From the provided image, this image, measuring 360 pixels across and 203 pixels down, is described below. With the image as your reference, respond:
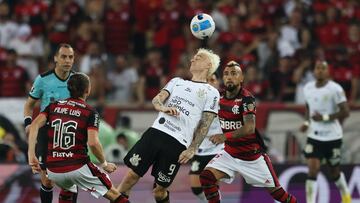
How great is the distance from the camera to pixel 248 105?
45.6 feet

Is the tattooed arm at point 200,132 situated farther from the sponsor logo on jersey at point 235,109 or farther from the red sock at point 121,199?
the red sock at point 121,199

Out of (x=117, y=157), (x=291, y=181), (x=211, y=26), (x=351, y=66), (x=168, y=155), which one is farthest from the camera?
(x=351, y=66)

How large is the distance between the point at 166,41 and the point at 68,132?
1140 cm

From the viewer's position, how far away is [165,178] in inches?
529

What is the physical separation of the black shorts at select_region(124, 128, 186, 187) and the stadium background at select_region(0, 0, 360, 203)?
6.59 m

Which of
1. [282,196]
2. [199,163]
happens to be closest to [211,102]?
[282,196]

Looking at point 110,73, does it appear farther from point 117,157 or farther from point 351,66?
point 351,66

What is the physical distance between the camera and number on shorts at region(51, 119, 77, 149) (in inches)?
491

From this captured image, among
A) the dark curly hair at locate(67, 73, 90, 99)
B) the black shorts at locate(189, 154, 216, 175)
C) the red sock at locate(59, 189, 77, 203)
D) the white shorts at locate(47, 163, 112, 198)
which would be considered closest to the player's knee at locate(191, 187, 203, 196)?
the black shorts at locate(189, 154, 216, 175)

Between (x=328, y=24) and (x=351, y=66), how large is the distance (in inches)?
61.3

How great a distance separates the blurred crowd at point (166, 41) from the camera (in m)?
22.3

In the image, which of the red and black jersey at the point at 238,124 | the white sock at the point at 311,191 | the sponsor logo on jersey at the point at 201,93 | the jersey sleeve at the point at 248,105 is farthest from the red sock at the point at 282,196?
the white sock at the point at 311,191

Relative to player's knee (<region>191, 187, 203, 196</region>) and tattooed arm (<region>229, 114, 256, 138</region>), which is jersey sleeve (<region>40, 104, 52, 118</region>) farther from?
player's knee (<region>191, 187, 203, 196</region>)

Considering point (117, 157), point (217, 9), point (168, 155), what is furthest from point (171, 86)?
point (217, 9)
